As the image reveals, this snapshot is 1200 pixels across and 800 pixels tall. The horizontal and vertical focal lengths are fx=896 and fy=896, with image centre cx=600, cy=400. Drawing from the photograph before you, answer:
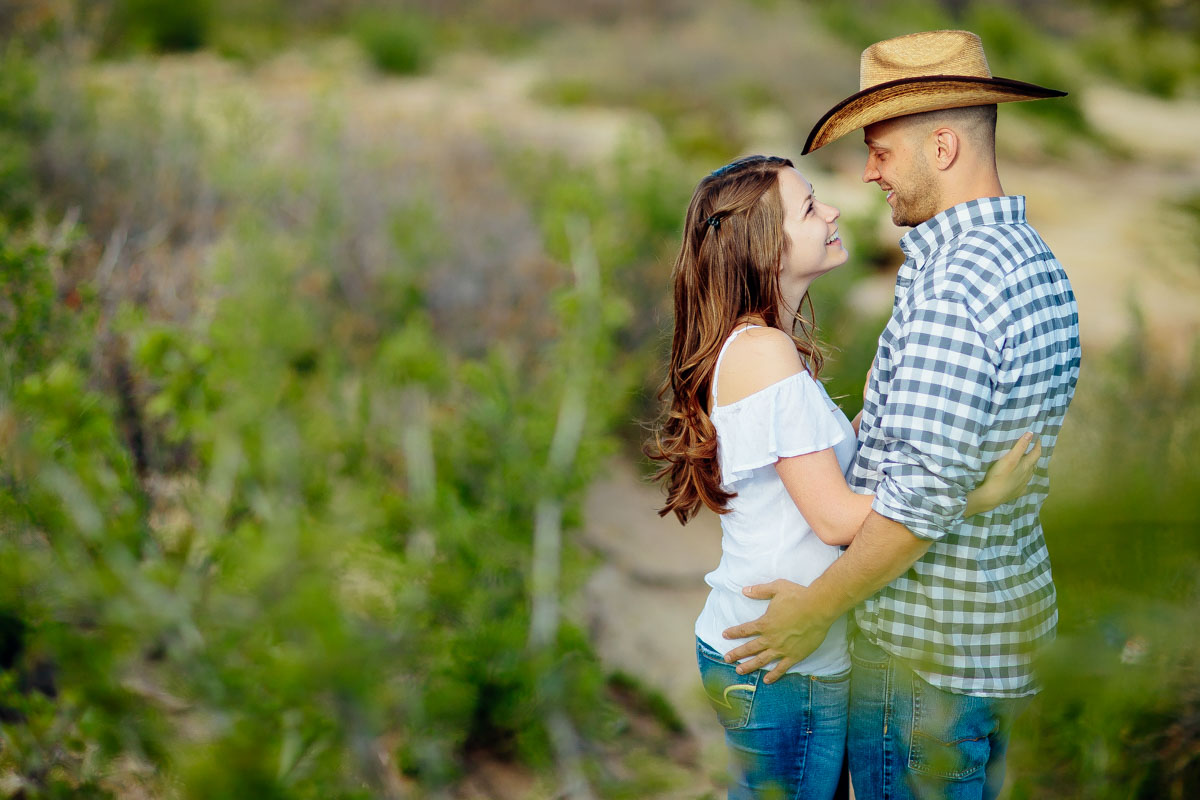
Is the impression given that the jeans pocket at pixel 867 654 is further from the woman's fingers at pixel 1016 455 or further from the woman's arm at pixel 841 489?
the woman's fingers at pixel 1016 455

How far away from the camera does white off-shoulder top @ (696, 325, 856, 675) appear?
→ 152 centimetres

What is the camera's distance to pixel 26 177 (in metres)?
4.37

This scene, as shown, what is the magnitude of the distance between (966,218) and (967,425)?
38cm

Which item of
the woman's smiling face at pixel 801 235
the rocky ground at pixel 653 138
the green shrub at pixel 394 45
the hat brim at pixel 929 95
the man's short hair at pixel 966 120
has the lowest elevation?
the rocky ground at pixel 653 138

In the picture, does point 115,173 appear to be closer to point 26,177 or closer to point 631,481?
point 26,177

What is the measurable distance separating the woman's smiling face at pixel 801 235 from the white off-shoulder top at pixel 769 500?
0.16m

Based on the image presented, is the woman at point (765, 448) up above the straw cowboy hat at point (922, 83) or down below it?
below

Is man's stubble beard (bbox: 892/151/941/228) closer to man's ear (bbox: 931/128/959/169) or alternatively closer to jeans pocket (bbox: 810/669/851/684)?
man's ear (bbox: 931/128/959/169)

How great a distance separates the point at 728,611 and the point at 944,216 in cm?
79

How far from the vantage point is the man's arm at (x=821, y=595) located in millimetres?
1423

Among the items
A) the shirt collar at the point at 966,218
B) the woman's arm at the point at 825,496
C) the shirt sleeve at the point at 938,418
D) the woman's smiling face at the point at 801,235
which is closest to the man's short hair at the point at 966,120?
the shirt collar at the point at 966,218

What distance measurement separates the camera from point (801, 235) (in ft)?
5.33

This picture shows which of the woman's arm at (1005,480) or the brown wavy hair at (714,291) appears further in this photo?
the brown wavy hair at (714,291)

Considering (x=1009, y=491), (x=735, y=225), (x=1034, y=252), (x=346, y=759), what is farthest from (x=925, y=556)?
(x=346, y=759)
